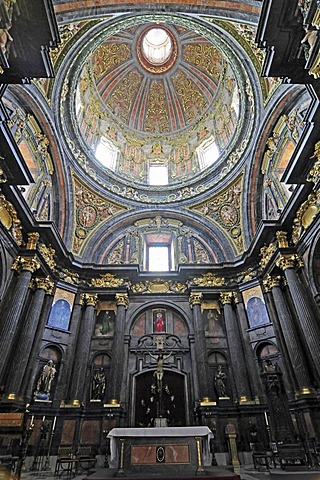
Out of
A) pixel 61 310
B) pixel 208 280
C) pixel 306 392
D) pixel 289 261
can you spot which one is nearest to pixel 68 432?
pixel 61 310

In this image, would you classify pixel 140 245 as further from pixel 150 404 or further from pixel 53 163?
pixel 150 404

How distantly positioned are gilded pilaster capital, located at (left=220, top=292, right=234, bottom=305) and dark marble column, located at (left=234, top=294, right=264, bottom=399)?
244mm

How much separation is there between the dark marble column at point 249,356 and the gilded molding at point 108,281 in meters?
6.64

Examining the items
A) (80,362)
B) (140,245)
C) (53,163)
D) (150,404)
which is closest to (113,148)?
(53,163)

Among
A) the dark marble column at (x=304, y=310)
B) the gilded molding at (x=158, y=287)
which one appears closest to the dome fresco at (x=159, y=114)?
the gilded molding at (x=158, y=287)

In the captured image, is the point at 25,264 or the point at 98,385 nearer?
the point at 25,264

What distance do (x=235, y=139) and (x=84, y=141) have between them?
378 inches

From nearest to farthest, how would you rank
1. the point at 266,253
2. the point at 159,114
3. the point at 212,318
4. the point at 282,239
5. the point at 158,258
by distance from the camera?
the point at 282,239, the point at 266,253, the point at 212,318, the point at 158,258, the point at 159,114

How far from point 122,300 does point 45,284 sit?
4322 millimetres

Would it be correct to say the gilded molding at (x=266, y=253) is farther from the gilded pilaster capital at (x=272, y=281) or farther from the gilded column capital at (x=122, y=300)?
the gilded column capital at (x=122, y=300)

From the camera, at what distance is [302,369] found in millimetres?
11352

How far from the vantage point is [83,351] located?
48.1 ft

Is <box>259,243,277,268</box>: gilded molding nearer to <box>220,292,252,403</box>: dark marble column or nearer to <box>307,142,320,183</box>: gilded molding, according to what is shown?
<box>220,292,252,403</box>: dark marble column

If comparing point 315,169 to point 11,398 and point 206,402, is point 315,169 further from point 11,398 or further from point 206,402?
point 11,398
